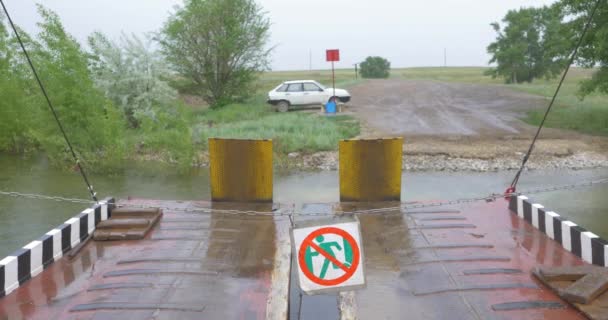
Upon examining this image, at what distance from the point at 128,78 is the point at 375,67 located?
39679 millimetres

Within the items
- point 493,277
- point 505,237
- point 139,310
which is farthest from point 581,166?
point 139,310

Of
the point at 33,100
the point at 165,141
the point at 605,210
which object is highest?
the point at 33,100

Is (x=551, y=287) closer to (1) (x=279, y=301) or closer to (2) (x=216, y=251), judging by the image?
(1) (x=279, y=301)

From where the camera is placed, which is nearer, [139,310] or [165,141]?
[139,310]

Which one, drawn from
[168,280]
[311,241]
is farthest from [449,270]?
[168,280]

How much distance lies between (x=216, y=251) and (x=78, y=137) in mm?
9245

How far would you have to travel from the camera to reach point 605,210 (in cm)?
951

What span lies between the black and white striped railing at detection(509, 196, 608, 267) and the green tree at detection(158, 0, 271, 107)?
19.4m

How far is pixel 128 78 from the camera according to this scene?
67.7ft

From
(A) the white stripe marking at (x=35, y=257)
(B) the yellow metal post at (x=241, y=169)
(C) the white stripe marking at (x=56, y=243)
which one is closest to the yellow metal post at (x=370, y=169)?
(B) the yellow metal post at (x=241, y=169)

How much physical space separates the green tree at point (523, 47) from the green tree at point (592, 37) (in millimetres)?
30947

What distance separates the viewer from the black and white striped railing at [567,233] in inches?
207

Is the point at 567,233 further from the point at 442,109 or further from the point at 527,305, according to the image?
the point at 442,109

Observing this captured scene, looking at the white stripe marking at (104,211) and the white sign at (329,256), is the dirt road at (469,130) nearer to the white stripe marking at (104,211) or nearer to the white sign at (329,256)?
the white stripe marking at (104,211)
